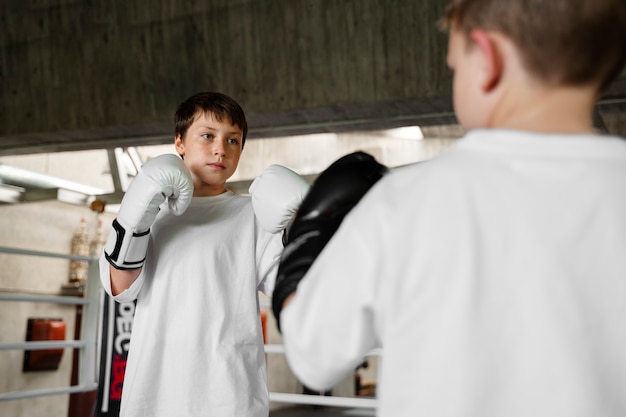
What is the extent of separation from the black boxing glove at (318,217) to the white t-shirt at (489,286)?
14 cm

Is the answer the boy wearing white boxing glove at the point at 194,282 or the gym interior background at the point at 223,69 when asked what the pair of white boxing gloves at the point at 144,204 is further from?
the gym interior background at the point at 223,69

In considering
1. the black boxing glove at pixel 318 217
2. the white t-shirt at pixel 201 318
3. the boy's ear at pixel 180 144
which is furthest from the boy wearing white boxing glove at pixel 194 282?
the black boxing glove at pixel 318 217

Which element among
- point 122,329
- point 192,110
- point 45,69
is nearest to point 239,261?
point 192,110

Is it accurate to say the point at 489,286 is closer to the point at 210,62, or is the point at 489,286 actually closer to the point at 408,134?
the point at 210,62

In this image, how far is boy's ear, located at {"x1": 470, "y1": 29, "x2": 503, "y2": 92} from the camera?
0.68 metres

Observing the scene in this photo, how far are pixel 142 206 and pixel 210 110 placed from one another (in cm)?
38

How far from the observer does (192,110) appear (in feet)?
6.07

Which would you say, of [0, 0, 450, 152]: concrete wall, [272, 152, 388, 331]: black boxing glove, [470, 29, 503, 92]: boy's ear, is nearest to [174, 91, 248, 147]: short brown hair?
[272, 152, 388, 331]: black boxing glove

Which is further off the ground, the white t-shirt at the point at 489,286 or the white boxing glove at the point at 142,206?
the white boxing glove at the point at 142,206

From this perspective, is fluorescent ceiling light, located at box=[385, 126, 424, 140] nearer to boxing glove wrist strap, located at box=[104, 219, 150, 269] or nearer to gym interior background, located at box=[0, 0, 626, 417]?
gym interior background, located at box=[0, 0, 626, 417]

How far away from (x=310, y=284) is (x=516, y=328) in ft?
0.69

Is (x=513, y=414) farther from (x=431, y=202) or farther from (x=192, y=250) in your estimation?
(x=192, y=250)

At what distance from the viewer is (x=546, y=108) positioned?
2.27 feet

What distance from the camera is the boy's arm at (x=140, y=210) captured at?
160 cm
